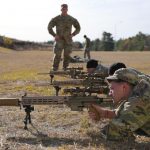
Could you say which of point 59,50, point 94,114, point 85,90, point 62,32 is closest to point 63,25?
point 62,32

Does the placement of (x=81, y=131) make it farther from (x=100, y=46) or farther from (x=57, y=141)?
(x=100, y=46)

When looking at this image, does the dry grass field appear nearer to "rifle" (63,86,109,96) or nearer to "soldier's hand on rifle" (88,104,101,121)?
"soldier's hand on rifle" (88,104,101,121)

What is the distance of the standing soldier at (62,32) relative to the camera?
17688 mm

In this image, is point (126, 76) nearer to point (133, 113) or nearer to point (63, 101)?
point (133, 113)

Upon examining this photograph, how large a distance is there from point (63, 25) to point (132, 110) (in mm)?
11240

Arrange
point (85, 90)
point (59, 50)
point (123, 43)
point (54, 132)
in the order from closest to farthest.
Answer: point (54, 132)
point (85, 90)
point (59, 50)
point (123, 43)

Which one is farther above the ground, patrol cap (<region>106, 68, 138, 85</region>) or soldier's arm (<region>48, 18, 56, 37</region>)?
soldier's arm (<region>48, 18, 56, 37</region>)

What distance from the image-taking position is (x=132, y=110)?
676 centimetres

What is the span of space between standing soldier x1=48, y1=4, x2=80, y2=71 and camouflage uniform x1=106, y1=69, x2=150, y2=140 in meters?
10.8

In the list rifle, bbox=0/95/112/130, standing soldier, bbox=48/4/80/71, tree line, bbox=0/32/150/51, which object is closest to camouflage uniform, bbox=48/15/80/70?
standing soldier, bbox=48/4/80/71

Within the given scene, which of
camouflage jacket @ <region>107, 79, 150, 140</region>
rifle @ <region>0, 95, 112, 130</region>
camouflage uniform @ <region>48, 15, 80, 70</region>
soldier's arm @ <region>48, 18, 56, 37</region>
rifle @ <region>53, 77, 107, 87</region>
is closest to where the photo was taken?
camouflage jacket @ <region>107, 79, 150, 140</region>

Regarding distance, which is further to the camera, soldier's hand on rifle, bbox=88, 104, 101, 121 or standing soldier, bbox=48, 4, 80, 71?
standing soldier, bbox=48, 4, 80, 71

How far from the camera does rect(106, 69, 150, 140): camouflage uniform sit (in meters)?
6.75

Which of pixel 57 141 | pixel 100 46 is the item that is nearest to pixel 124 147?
pixel 57 141
